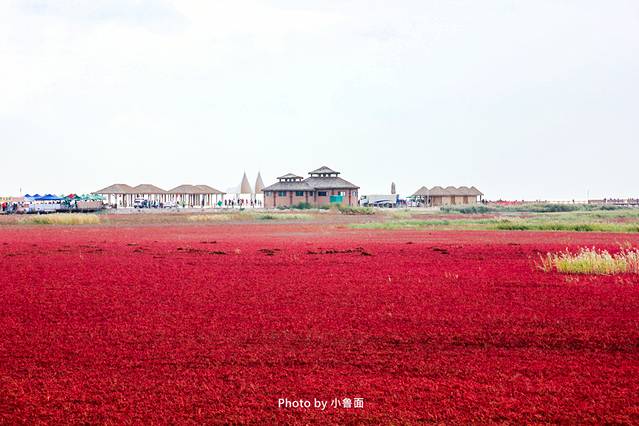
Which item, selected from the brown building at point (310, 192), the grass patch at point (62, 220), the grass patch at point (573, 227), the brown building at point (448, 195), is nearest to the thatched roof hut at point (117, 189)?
the brown building at point (310, 192)

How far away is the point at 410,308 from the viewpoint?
12359 millimetres

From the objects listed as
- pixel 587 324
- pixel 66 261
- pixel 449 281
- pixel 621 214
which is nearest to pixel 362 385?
pixel 587 324

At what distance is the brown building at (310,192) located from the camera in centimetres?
8081

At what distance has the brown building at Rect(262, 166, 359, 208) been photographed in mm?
80812

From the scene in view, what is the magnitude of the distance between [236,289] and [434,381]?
306 inches

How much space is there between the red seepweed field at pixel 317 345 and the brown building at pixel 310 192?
62.6 meters

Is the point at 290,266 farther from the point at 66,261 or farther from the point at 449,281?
the point at 66,261

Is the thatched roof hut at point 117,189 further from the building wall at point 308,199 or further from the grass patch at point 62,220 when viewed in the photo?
the grass patch at point 62,220

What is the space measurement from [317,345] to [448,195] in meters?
95.4

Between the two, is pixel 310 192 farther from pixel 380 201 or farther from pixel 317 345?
pixel 317 345

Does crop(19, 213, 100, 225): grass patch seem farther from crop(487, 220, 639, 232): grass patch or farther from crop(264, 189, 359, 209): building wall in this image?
crop(264, 189, 359, 209): building wall

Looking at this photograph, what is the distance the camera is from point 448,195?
10281 cm

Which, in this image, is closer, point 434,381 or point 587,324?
point 434,381

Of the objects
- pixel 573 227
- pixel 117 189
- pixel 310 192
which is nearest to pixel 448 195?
pixel 310 192
